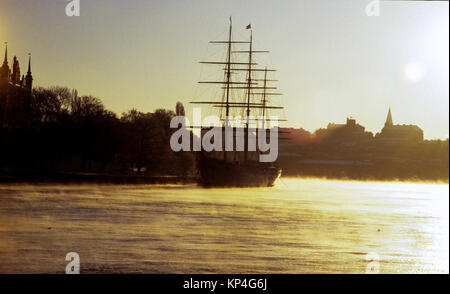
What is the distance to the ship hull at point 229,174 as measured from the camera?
86188 millimetres

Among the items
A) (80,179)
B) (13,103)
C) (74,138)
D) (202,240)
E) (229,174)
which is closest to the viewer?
(202,240)

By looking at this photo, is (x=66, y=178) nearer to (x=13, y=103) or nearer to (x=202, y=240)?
(x=13, y=103)

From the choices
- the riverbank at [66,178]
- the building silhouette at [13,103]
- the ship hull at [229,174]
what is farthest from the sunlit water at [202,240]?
the ship hull at [229,174]

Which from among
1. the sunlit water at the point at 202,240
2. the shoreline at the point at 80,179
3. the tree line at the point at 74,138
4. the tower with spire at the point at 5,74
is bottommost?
the sunlit water at the point at 202,240

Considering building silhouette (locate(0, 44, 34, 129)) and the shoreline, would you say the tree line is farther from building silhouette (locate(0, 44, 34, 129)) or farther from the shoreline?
the shoreline

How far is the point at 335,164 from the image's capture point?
648ft

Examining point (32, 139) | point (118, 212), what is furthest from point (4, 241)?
point (32, 139)

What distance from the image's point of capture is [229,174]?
89.1 metres

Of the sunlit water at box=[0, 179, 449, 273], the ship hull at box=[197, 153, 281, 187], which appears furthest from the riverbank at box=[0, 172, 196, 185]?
the sunlit water at box=[0, 179, 449, 273]

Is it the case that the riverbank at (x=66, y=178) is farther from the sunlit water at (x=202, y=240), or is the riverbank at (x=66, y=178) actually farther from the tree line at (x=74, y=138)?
the sunlit water at (x=202, y=240)

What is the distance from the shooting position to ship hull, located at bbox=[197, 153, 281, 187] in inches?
3393

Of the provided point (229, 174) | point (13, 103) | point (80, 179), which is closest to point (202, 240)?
point (80, 179)
